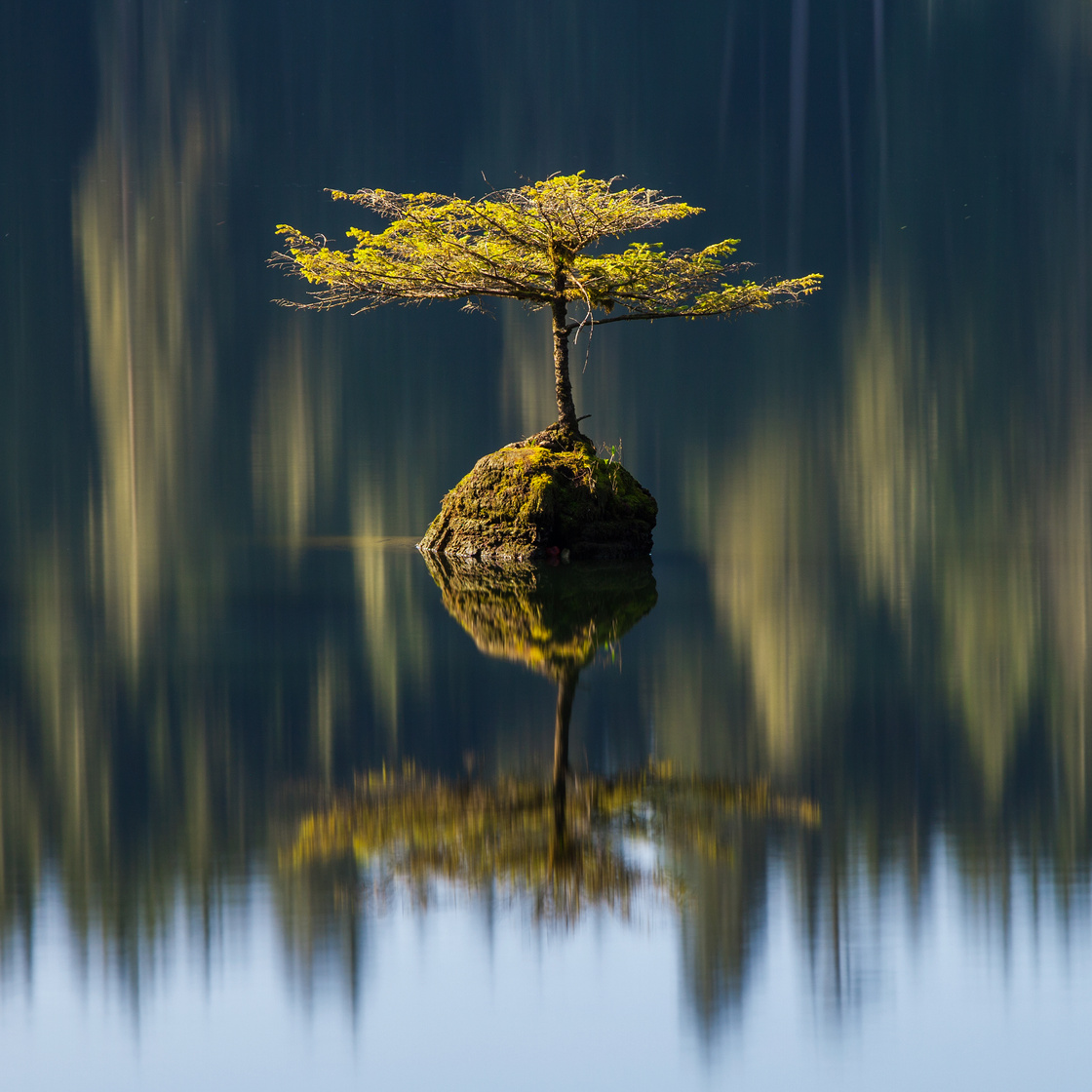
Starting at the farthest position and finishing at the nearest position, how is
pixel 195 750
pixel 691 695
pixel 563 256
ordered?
pixel 563 256 < pixel 691 695 < pixel 195 750

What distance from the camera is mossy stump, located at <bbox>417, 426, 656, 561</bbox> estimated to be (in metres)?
14.0

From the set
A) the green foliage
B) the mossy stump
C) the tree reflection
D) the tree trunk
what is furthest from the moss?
the tree reflection

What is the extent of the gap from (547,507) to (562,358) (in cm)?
214

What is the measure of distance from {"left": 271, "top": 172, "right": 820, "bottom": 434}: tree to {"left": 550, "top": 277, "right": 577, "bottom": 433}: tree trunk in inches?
0.6

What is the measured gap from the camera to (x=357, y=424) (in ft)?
91.0

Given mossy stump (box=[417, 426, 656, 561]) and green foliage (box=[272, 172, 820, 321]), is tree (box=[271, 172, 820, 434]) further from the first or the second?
mossy stump (box=[417, 426, 656, 561])

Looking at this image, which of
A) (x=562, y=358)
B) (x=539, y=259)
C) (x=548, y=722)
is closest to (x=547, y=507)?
(x=562, y=358)

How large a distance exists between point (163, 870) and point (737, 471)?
1691 cm

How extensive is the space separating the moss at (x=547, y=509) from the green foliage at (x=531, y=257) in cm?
175

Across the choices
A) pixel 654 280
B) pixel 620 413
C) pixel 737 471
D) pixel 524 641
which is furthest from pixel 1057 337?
pixel 524 641

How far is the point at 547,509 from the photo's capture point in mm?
13914

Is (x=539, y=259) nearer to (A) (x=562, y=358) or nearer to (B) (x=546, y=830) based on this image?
(A) (x=562, y=358)

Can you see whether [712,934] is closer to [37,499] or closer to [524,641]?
[524,641]

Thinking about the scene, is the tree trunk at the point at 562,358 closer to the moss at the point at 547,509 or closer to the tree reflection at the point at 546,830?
the moss at the point at 547,509
